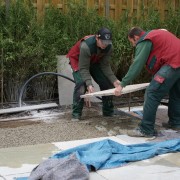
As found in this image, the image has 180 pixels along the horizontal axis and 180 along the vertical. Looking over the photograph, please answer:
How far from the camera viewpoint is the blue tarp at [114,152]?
5.02 meters

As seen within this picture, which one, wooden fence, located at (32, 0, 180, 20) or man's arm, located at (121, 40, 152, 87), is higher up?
wooden fence, located at (32, 0, 180, 20)

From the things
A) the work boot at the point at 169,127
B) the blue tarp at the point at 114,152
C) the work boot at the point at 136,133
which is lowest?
the work boot at the point at 169,127

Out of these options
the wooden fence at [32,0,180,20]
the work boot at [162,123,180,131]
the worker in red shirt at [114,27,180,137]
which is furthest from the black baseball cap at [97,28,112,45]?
the wooden fence at [32,0,180,20]

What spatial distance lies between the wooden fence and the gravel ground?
2392 mm

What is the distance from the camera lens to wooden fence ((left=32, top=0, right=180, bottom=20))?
9245 millimetres

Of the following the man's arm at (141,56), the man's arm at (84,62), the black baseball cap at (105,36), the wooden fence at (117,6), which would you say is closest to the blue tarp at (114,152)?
the man's arm at (141,56)

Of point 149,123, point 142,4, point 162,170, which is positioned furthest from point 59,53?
point 162,170

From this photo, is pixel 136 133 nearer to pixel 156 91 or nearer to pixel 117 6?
pixel 156 91

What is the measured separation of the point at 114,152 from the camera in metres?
5.36

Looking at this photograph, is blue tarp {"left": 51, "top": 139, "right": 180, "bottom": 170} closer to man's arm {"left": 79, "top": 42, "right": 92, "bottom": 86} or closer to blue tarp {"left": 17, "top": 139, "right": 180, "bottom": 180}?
blue tarp {"left": 17, "top": 139, "right": 180, "bottom": 180}

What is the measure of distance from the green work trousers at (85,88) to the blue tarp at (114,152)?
195 centimetres

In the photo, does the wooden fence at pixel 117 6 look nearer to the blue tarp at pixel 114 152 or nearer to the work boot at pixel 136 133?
the work boot at pixel 136 133

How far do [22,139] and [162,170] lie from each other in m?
2.24

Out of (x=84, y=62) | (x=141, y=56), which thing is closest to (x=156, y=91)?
(x=141, y=56)
